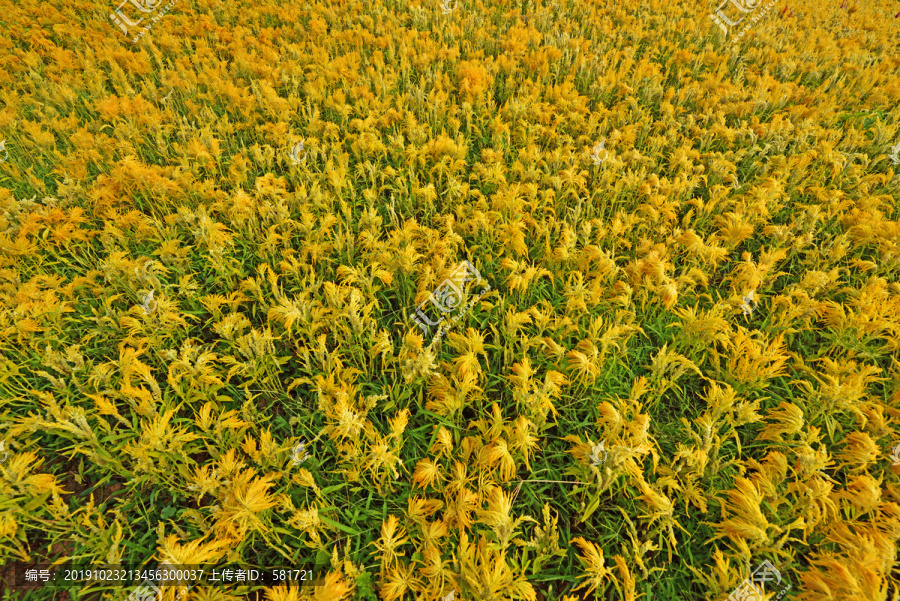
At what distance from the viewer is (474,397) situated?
2885mm

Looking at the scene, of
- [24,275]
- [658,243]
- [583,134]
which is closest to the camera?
[24,275]

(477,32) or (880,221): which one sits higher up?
(477,32)

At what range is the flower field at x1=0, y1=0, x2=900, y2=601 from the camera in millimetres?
2258

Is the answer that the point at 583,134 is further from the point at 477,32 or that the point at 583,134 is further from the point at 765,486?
the point at 765,486

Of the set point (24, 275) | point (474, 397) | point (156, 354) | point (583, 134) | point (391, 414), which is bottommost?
point (391, 414)

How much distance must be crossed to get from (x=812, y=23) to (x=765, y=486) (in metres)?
12.6

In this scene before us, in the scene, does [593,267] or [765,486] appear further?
[593,267]

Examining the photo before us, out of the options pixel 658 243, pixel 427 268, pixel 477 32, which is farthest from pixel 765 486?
pixel 477 32

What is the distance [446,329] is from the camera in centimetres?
329

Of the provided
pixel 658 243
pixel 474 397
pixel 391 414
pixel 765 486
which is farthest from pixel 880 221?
pixel 391 414

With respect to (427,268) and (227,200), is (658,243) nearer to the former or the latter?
(427,268)

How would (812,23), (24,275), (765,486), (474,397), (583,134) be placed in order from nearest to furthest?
(765,486) → (474,397) → (24,275) → (583,134) → (812,23)

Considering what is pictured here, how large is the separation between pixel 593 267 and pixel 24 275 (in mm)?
5450

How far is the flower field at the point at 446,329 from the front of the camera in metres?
2.26
